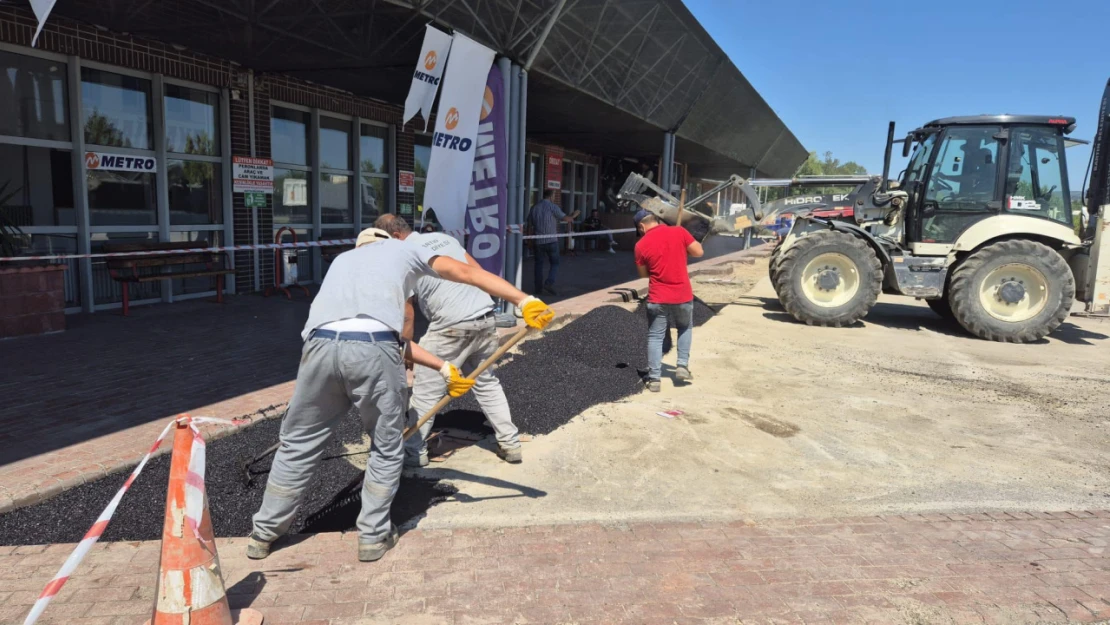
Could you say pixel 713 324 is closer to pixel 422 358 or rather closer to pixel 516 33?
pixel 516 33

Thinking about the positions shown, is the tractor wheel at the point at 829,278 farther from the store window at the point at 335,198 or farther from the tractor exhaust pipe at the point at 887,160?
the store window at the point at 335,198

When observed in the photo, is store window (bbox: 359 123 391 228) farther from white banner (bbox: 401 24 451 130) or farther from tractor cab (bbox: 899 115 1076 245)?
tractor cab (bbox: 899 115 1076 245)

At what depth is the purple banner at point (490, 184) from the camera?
8.37 metres

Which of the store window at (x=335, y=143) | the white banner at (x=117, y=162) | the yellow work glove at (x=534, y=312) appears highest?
the store window at (x=335, y=143)

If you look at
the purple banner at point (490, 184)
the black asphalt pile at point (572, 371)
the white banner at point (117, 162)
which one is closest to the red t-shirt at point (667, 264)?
the black asphalt pile at point (572, 371)

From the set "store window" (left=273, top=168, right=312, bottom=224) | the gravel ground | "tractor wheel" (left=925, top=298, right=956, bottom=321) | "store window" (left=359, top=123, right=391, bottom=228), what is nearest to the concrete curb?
the gravel ground

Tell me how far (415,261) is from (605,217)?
20124 millimetres

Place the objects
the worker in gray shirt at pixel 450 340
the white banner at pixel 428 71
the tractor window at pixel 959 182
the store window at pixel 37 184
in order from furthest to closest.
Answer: the tractor window at pixel 959 182
the store window at pixel 37 184
the white banner at pixel 428 71
the worker in gray shirt at pixel 450 340

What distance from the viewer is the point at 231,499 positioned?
3854 millimetres

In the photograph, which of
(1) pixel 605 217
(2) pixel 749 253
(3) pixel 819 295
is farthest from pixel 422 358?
(2) pixel 749 253

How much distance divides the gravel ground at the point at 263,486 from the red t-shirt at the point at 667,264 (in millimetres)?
954

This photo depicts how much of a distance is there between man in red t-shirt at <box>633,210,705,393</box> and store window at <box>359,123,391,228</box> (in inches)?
294

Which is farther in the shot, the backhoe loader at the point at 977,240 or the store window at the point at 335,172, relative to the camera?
the store window at the point at 335,172

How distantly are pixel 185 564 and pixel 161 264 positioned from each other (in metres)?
7.45
